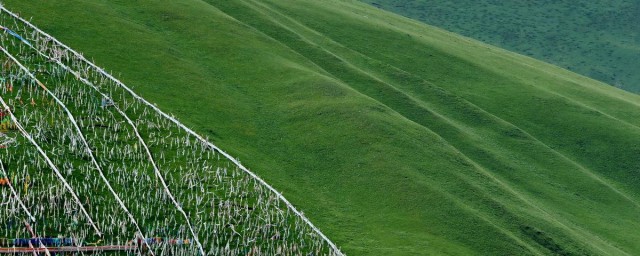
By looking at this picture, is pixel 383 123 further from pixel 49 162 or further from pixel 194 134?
pixel 49 162

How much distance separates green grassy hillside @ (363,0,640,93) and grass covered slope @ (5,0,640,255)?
75867 millimetres

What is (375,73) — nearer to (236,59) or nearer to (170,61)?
(236,59)

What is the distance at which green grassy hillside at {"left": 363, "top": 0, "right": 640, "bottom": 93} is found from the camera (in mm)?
164125

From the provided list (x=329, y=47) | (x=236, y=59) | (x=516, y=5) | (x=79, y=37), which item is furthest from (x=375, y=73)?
(x=516, y=5)

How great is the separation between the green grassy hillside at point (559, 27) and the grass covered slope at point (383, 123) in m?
75.9

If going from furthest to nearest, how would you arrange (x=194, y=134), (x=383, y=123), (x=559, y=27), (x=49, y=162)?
1. (x=559, y=27)
2. (x=383, y=123)
3. (x=194, y=134)
4. (x=49, y=162)

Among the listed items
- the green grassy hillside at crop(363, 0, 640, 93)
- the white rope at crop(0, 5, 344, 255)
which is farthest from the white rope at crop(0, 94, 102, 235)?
the green grassy hillside at crop(363, 0, 640, 93)

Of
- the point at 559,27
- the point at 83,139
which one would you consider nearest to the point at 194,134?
the point at 83,139

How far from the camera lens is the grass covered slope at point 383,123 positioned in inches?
1932

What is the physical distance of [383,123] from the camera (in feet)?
193

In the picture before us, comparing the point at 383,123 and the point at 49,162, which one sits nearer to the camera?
the point at 49,162

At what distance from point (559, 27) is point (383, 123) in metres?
133

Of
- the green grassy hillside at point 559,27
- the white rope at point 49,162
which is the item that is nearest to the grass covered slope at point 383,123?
the white rope at point 49,162

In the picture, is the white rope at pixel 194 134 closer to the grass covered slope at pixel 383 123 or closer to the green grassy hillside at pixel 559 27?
the grass covered slope at pixel 383 123
